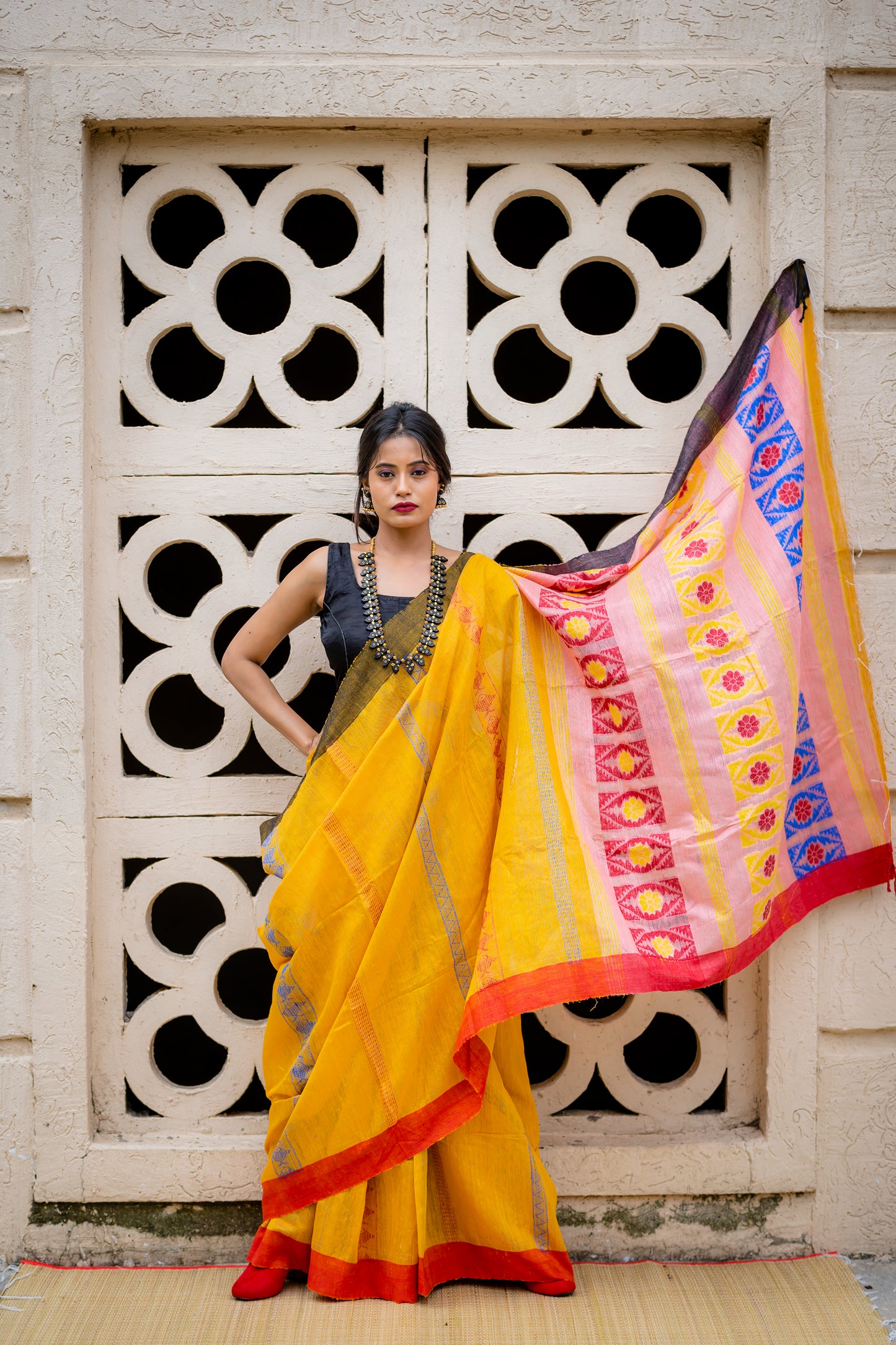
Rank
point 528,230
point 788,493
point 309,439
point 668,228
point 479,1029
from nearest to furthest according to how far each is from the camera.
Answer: point 479,1029 → point 788,493 → point 309,439 → point 668,228 → point 528,230

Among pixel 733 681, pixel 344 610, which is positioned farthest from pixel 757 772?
pixel 344 610

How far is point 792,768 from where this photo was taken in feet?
7.23

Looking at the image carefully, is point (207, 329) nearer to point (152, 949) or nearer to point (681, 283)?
point (681, 283)

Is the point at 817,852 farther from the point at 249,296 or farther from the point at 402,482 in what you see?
the point at 249,296

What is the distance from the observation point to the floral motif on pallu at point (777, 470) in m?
2.16

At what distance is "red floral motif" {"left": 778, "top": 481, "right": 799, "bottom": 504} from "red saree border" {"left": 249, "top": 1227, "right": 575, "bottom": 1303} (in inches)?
72.6

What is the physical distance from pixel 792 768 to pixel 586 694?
0.54 meters

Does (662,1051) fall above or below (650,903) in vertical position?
below

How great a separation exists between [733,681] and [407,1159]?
130 cm

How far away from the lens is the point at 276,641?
2.21 m

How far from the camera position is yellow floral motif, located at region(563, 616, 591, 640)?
209 cm

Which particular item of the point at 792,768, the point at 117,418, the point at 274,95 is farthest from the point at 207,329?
the point at 792,768

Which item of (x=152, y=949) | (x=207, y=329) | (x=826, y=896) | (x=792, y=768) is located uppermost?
(x=207, y=329)

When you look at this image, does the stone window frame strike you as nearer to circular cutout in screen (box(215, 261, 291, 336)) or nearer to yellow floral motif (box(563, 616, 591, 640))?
circular cutout in screen (box(215, 261, 291, 336))
